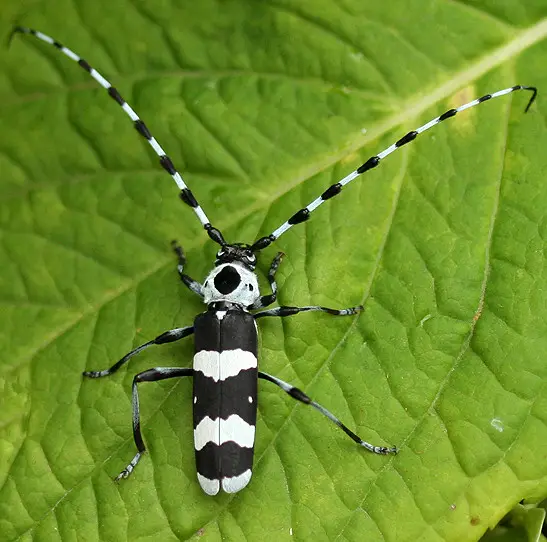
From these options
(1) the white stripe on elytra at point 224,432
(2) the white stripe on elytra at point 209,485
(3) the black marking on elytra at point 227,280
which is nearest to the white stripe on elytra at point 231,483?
(2) the white stripe on elytra at point 209,485

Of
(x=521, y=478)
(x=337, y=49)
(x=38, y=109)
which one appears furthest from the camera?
(x=38, y=109)

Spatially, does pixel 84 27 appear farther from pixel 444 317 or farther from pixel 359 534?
pixel 359 534

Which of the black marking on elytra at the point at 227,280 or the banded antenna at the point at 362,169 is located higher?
the banded antenna at the point at 362,169

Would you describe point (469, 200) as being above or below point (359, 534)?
above

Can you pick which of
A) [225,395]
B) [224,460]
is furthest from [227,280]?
[224,460]

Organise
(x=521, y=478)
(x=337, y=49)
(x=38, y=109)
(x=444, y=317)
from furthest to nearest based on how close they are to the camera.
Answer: (x=38, y=109) < (x=337, y=49) < (x=444, y=317) < (x=521, y=478)

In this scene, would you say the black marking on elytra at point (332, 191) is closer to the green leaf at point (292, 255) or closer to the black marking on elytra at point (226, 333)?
the green leaf at point (292, 255)

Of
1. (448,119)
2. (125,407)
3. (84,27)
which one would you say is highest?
(84,27)

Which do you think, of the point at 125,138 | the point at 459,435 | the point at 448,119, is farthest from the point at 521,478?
the point at 125,138
